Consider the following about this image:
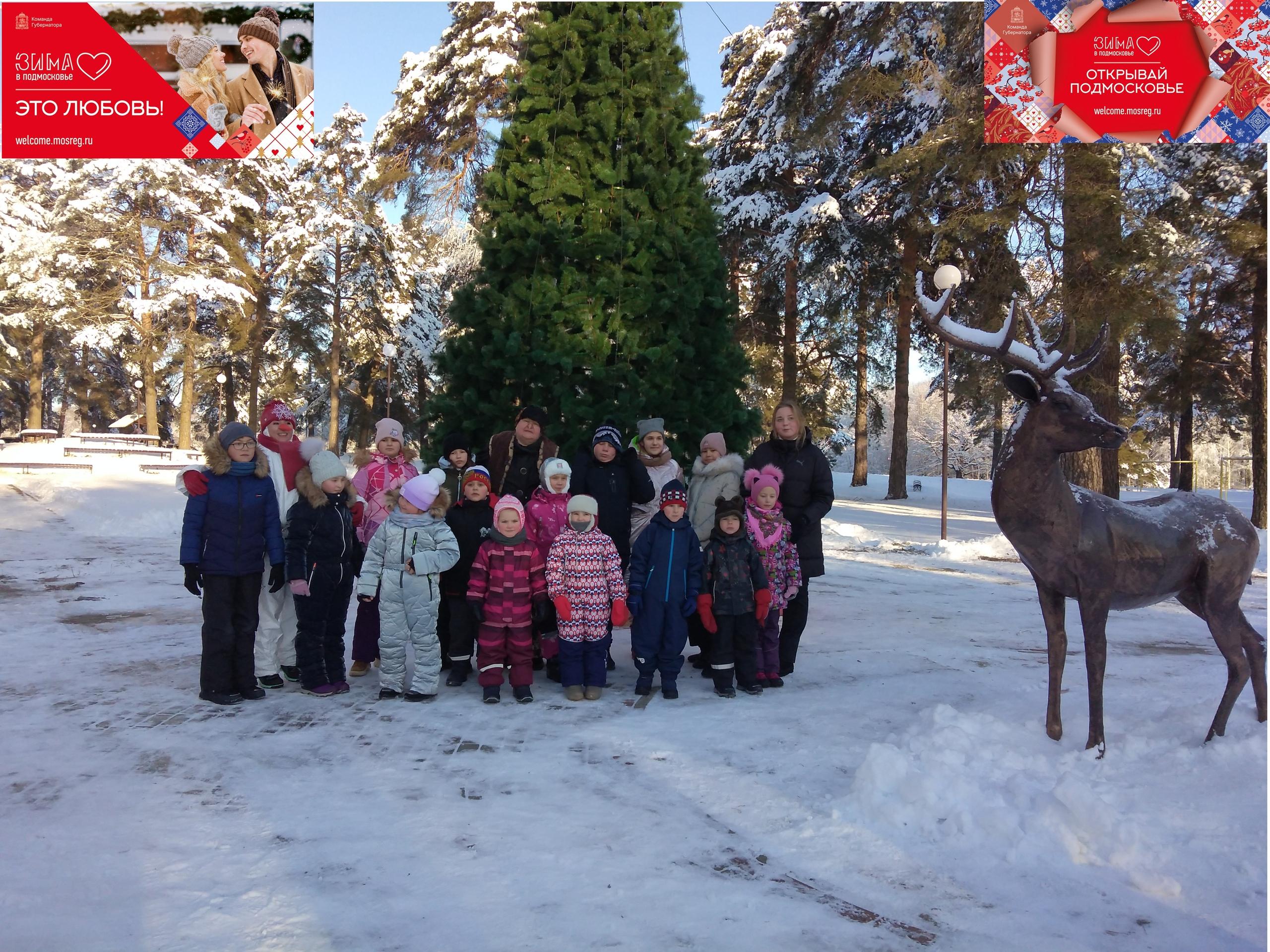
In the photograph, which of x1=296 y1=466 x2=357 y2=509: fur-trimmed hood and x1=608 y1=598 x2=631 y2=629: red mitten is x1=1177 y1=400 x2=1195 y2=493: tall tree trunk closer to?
x1=608 y1=598 x2=631 y2=629: red mitten

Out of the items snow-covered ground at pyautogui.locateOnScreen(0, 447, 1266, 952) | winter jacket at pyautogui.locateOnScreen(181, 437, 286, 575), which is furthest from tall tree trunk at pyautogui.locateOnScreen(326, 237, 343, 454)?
winter jacket at pyautogui.locateOnScreen(181, 437, 286, 575)

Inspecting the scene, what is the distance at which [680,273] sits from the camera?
8.04 m

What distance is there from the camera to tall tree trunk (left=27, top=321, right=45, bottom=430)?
31938 mm

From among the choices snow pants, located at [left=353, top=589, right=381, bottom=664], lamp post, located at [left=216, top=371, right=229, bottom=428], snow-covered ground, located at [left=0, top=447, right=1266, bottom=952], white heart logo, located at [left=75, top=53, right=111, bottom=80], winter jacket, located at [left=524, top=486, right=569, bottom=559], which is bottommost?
snow-covered ground, located at [left=0, top=447, right=1266, bottom=952]

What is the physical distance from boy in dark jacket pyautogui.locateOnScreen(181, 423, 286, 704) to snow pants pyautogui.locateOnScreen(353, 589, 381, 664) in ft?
2.88

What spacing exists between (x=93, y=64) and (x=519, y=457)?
6.77 metres

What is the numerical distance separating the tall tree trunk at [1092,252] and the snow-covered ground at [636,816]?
823 centimetres

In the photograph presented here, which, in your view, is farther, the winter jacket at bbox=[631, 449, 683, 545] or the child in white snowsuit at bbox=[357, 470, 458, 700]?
the winter jacket at bbox=[631, 449, 683, 545]

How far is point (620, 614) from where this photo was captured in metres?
5.90

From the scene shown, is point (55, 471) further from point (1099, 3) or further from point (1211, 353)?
point (1211, 353)

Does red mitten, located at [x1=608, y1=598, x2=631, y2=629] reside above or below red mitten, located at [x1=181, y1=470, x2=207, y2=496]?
below

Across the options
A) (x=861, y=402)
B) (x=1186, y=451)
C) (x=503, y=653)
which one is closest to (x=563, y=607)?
(x=503, y=653)

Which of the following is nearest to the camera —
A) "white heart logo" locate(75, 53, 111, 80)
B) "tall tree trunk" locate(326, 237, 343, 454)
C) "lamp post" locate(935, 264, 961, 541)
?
"white heart logo" locate(75, 53, 111, 80)

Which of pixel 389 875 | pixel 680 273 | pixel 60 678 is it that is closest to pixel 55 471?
pixel 60 678
